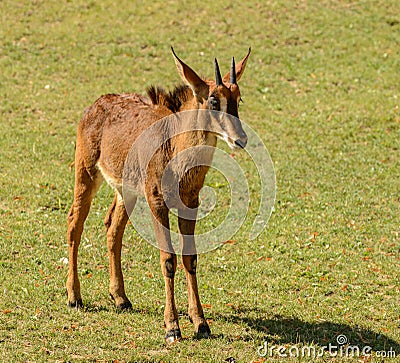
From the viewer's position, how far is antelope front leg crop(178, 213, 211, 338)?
26.3ft

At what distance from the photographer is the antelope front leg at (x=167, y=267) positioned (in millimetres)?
7871

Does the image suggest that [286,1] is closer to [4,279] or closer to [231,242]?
[231,242]

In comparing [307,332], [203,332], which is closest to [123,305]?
[203,332]

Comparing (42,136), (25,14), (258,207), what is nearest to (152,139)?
(258,207)

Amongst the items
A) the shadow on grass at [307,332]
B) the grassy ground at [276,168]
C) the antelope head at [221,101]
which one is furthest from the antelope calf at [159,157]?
the shadow on grass at [307,332]

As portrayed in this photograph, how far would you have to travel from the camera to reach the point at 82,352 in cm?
759

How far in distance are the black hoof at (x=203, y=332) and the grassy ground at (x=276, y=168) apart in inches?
4.3

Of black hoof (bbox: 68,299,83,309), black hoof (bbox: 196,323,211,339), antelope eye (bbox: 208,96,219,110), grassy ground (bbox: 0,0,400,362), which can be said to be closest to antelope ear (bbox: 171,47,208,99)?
antelope eye (bbox: 208,96,219,110)

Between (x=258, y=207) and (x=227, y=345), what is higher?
(x=258, y=207)

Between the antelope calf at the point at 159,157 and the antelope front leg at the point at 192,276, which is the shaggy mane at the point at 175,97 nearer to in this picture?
the antelope calf at the point at 159,157

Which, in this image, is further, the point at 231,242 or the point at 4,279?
the point at 231,242

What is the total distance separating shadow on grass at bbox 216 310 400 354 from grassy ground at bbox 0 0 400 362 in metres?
0.02

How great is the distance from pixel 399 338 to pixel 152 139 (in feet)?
11.3

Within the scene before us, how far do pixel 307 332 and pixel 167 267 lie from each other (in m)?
1.70
